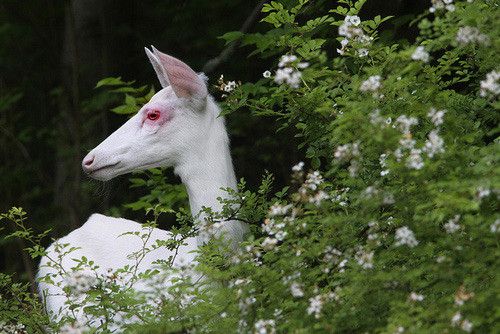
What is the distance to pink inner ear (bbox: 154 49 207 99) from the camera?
419 cm

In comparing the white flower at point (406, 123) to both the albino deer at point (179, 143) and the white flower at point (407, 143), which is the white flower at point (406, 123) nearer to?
the white flower at point (407, 143)

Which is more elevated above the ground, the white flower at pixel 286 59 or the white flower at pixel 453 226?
the white flower at pixel 286 59

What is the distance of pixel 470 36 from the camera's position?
2.57 meters

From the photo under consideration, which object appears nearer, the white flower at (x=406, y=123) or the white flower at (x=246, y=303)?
the white flower at (x=406, y=123)

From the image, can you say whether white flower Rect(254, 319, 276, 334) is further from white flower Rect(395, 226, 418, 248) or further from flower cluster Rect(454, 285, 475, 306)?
flower cluster Rect(454, 285, 475, 306)

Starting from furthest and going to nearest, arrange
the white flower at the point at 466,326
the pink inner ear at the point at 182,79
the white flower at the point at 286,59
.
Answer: the pink inner ear at the point at 182,79 < the white flower at the point at 286,59 < the white flower at the point at 466,326

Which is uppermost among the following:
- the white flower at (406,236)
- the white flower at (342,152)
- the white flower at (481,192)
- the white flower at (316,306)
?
the white flower at (342,152)

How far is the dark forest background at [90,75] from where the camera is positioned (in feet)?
26.2

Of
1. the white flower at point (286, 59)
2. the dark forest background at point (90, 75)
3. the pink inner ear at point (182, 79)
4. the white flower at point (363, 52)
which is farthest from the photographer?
the dark forest background at point (90, 75)

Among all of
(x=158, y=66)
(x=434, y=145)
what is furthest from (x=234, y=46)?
(x=434, y=145)

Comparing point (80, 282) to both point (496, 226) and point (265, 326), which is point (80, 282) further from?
point (496, 226)

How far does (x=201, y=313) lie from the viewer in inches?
109

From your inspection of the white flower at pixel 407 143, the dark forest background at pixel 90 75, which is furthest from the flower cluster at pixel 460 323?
the dark forest background at pixel 90 75

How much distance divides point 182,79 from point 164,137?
0.38 meters
